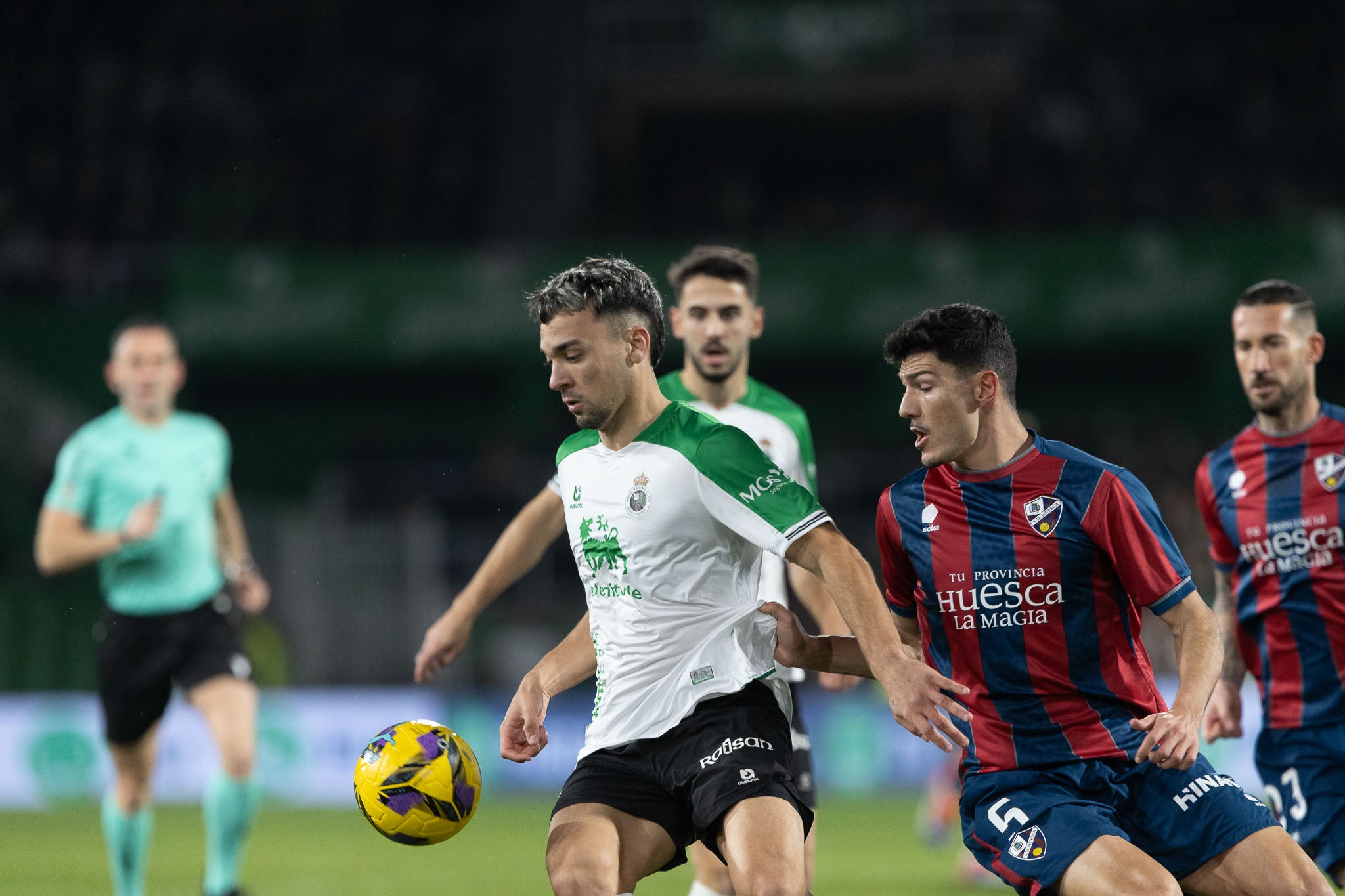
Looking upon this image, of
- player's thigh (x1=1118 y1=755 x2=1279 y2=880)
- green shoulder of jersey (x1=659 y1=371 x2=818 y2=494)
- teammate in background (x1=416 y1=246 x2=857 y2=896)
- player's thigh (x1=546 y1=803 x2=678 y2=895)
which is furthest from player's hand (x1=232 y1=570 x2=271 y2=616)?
player's thigh (x1=1118 y1=755 x2=1279 y2=880)

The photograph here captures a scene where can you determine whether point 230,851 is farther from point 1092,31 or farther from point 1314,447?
point 1092,31

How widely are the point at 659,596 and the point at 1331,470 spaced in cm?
268

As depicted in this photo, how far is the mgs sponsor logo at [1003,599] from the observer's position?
4.43 metres

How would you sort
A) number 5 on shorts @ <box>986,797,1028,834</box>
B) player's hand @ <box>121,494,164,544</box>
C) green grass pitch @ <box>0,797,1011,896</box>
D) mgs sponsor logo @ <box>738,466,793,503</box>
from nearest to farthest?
number 5 on shorts @ <box>986,797,1028,834</box>
mgs sponsor logo @ <box>738,466,793,503</box>
player's hand @ <box>121,494,164,544</box>
green grass pitch @ <box>0,797,1011,896</box>

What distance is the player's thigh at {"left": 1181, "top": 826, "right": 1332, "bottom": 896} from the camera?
414 cm

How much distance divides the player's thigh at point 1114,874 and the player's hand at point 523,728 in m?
1.45

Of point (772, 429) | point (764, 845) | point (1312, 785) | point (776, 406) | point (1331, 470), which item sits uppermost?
point (776, 406)

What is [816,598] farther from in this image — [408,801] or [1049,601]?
[408,801]

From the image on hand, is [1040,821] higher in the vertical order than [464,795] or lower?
lower

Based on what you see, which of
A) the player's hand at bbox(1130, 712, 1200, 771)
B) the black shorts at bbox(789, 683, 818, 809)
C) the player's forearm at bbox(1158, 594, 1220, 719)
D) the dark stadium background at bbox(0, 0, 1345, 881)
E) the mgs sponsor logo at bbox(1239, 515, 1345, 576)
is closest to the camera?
the player's hand at bbox(1130, 712, 1200, 771)

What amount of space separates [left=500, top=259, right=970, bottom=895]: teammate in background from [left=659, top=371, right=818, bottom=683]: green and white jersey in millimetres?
1418

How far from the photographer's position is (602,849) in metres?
4.29

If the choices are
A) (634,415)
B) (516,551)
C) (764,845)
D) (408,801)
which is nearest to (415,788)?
(408,801)

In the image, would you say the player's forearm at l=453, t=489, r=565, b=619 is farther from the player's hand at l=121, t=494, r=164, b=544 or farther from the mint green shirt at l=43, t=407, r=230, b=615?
the mint green shirt at l=43, t=407, r=230, b=615
